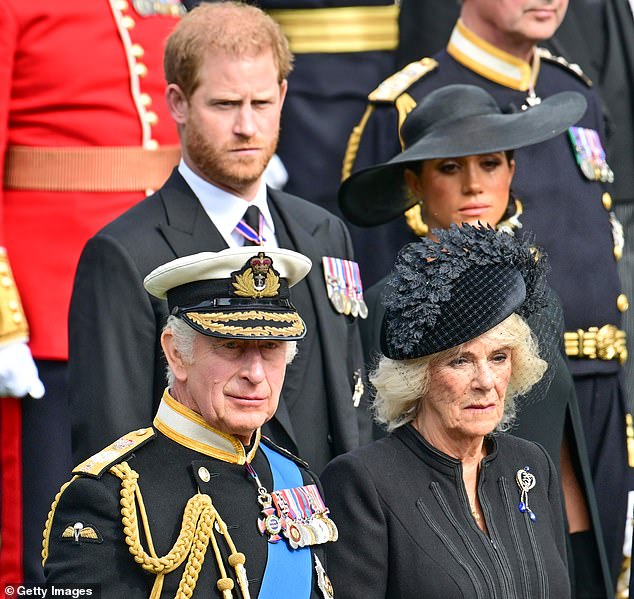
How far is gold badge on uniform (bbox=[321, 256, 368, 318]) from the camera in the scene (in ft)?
16.6

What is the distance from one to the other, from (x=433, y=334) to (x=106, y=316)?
0.97m

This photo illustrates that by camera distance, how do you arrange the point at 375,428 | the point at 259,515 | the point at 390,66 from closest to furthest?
the point at 259,515 < the point at 375,428 < the point at 390,66

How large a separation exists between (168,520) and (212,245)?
1240 mm

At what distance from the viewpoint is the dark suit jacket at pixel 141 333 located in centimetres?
455

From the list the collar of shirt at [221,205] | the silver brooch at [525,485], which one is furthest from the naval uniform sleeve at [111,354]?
the silver brooch at [525,485]

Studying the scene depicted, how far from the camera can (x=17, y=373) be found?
Result: 529cm

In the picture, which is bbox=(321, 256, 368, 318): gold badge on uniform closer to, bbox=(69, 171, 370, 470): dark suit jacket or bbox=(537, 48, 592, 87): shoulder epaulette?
bbox=(69, 171, 370, 470): dark suit jacket

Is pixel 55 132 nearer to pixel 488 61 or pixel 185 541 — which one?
pixel 488 61

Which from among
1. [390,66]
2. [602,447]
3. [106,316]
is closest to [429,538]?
[106,316]

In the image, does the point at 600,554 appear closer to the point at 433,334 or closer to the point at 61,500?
the point at 433,334

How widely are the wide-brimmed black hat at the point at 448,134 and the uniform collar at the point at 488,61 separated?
0.47m

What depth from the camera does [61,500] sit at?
3686mm

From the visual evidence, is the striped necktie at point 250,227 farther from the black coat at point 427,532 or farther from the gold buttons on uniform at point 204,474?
the gold buttons on uniform at point 204,474

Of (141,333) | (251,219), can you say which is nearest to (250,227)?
(251,219)
